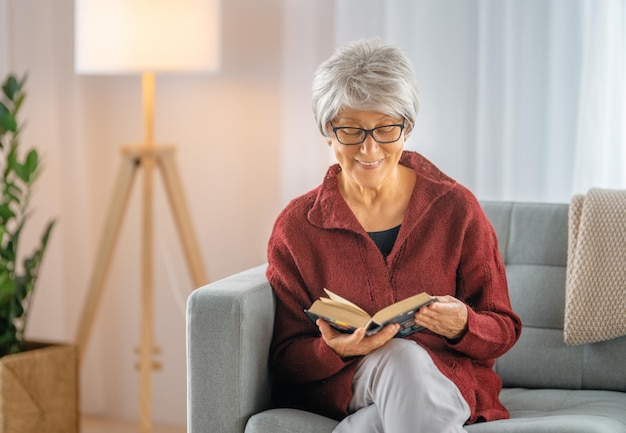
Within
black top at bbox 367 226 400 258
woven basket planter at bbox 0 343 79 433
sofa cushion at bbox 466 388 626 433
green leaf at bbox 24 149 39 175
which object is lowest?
woven basket planter at bbox 0 343 79 433

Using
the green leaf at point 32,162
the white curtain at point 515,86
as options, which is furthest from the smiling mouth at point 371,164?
the green leaf at point 32,162

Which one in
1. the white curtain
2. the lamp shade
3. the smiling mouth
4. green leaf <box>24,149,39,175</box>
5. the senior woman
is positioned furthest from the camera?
green leaf <box>24,149,39,175</box>

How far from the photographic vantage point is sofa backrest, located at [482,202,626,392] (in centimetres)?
236

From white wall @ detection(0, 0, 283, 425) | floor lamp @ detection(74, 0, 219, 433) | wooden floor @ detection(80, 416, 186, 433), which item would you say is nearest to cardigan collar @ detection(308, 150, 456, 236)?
floor lamp @ detection(74, 0, 219, 433)

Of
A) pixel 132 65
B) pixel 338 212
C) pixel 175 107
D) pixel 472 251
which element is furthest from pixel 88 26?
pixel 472 251

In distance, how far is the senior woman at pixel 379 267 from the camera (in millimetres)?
1969

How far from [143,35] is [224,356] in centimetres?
121

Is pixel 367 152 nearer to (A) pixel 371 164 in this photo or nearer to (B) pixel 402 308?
(A) pixel 371 164

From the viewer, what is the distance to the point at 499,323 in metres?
2.07

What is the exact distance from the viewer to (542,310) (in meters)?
2.44

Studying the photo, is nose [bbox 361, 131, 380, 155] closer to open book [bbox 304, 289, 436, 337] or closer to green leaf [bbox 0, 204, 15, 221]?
open book [bbox 304, 289, 436, 337]

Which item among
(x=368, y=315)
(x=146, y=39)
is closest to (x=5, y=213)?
(x=146, y=39)

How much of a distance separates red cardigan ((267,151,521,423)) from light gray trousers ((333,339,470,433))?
0.07m

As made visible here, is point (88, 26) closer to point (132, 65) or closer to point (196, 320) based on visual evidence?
point (132, 65)
